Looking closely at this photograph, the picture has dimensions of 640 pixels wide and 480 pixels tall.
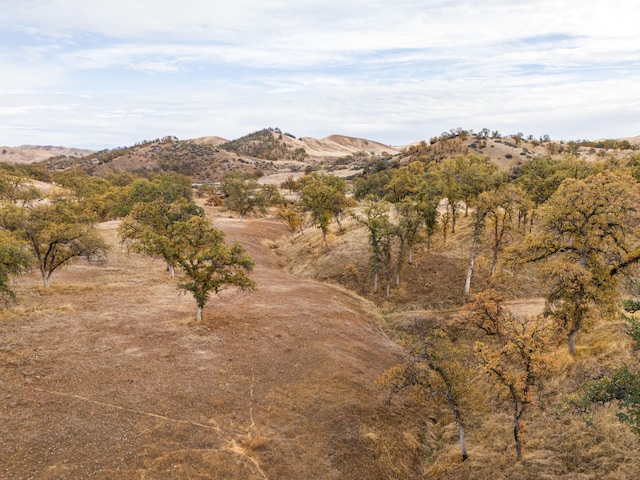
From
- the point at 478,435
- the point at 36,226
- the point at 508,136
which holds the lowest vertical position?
the point at 478,435

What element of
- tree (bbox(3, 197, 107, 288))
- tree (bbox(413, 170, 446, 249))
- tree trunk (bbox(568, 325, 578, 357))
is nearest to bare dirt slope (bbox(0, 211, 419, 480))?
tree (bbox(3, 197, 107, 288))

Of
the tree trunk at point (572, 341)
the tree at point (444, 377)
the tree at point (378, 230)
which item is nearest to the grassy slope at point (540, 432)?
the tree trunk at point (572, 341)

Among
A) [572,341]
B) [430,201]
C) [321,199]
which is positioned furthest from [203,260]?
[321,199]

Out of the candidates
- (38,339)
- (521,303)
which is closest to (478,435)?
(521,303)

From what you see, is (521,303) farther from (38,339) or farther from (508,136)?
(508,136)

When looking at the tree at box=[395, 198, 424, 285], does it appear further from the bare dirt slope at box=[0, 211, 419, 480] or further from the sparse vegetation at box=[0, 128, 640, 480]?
the bare dirt slope at box=[0, 211, 419, 480]

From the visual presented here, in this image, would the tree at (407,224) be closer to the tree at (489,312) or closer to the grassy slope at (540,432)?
the grassy slope at (540,432)

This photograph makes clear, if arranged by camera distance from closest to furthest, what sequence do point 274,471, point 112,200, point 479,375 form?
point 274,471 → point 479,375 → point 112,200
